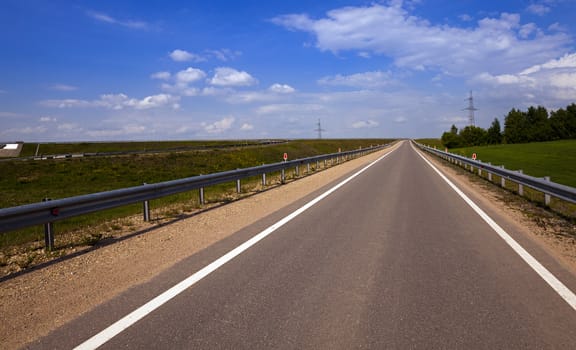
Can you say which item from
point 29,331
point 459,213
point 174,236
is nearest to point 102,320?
point 29,331

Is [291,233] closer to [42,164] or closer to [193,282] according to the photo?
[193,282]

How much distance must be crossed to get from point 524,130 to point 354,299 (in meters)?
155

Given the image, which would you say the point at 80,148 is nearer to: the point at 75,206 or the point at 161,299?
the point at 75,206

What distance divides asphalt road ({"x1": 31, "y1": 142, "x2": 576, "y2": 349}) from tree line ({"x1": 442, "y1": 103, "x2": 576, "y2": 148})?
136 metres

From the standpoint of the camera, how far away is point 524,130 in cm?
13850

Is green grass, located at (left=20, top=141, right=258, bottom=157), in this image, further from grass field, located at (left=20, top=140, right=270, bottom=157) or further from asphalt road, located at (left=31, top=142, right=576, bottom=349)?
asphalt road, located at (left=31, top=142, right=576, bottom=349)

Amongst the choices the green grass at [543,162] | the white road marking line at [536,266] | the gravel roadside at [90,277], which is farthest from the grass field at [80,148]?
the white road marking line at [536,266]

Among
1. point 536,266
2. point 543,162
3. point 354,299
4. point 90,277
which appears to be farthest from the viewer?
point 543,162

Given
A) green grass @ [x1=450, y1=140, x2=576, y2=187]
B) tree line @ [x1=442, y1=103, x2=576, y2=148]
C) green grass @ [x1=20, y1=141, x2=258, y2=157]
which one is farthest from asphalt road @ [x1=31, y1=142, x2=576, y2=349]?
tree line @ [x1=442, y1=103, x2=576, y2=148]

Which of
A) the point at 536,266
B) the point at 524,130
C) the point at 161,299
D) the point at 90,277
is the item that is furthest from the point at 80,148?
the point at 524,130

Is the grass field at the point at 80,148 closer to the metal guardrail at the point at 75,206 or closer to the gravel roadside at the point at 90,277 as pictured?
the metal guardrail at the point at 75,206

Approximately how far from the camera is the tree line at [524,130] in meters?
128

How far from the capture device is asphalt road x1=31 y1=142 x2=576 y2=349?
11.4ft

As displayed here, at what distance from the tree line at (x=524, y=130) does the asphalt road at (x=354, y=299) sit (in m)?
136
